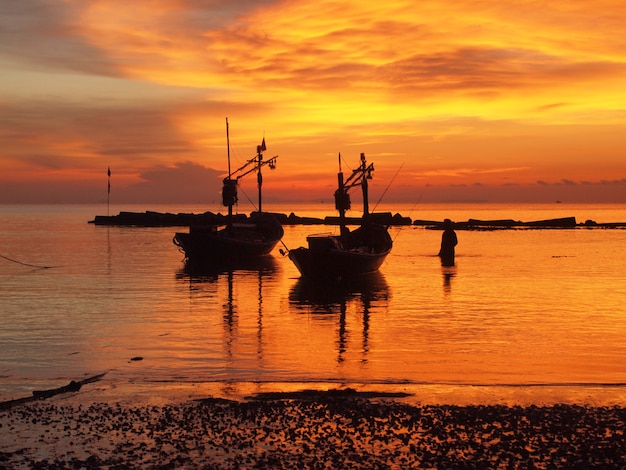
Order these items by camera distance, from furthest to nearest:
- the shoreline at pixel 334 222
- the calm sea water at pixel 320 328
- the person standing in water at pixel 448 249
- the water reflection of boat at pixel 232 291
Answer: the shoreline at pixel 334 222 → the person standing in water at pixel 448 249 → the water reflection of boat at pixel 232 291 → the calm sea water at pixel 320 328

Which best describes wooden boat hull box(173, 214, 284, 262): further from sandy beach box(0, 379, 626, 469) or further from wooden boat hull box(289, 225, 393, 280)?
sandy beach box(0, 379, 626, 469)

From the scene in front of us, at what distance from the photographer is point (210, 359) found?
1806 cm

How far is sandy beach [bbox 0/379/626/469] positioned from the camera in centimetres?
959

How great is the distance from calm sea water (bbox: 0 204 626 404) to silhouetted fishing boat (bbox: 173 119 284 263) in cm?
633

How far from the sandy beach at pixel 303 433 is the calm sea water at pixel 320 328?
2142 mm

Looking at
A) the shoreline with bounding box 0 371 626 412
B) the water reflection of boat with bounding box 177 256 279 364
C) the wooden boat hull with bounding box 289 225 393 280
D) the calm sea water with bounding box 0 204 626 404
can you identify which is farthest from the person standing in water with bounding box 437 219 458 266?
the shoreline with bounding box 0 371 626 412

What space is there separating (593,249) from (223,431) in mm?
60966

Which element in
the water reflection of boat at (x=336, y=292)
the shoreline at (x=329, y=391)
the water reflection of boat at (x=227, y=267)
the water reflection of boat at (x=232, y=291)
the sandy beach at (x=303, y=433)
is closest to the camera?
the sandy beach at (x=303, y=433)

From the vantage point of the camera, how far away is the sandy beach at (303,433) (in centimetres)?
959

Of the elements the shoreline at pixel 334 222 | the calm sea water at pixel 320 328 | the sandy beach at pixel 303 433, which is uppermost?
the shoreline at pixel 334 222

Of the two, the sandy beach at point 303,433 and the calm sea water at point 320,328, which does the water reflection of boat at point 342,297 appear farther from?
the sandy beach at point 303,433

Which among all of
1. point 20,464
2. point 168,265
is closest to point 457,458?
point 20,464

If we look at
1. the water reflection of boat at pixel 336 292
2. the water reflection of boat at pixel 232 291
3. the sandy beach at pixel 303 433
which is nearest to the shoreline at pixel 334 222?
the water reflection of boat at pixel 232 291

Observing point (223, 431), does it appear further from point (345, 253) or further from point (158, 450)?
point (345, 253)
